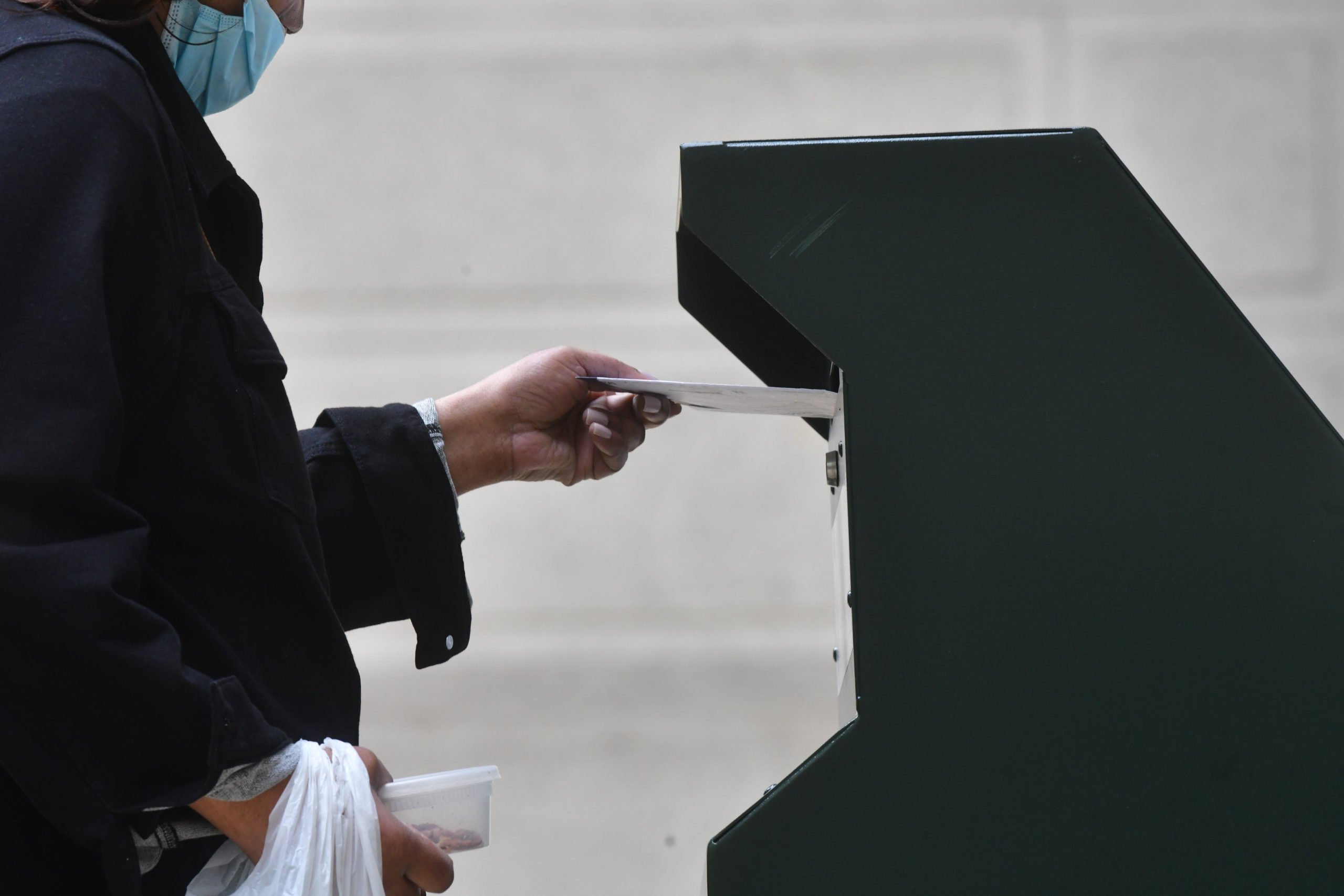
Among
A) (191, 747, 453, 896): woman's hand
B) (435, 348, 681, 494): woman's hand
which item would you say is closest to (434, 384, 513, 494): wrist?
(435, 348, 681, 494): woman's hand

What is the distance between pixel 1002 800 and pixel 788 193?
363 mm

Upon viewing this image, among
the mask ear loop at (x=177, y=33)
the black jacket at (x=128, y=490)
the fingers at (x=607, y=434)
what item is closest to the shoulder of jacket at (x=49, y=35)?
the black jacket at (x=128, y=490)

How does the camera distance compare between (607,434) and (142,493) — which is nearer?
(142,493)

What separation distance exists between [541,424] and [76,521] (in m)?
0.63

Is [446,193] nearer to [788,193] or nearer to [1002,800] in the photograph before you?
[788,193]

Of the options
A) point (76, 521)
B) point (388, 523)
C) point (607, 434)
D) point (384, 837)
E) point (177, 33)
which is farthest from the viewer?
point (607, 434)

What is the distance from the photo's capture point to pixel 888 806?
61cm

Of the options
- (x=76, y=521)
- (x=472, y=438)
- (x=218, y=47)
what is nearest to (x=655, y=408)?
(x=472, y=438)

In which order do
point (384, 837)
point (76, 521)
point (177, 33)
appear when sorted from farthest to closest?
point (177, 33) → point (384, 837) → point (76, 521)

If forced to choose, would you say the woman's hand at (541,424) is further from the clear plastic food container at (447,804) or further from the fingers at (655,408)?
the clear plastic food container at (447,804)

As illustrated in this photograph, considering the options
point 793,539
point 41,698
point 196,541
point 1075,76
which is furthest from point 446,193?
point 41,698

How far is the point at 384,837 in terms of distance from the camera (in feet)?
2.23

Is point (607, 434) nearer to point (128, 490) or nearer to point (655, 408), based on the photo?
point (655, 408)

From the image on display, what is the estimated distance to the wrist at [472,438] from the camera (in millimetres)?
1122
